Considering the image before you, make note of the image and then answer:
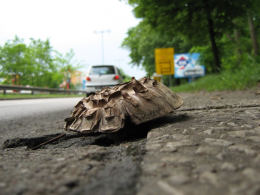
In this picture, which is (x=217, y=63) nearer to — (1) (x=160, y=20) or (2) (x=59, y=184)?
(1) (x=160, y=20)

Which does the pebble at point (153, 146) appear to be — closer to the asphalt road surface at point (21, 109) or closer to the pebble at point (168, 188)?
the pebble at point (168, 188)

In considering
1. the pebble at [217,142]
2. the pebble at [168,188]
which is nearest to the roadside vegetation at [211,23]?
the pebble at [217,142]

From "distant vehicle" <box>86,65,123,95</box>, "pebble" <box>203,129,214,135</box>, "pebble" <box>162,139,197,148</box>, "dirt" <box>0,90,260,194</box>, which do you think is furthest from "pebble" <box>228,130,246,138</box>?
"distant vehicle" <box>86,65,123,95</box>

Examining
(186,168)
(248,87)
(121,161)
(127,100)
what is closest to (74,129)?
(127,100)

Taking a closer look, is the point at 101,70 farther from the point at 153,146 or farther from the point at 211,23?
the point at 153,146

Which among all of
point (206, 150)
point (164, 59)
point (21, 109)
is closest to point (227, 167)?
point (206, 150)

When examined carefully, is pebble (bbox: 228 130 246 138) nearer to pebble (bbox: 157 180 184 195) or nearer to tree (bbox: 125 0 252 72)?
pebble (bbox: 157 180 184 195)
